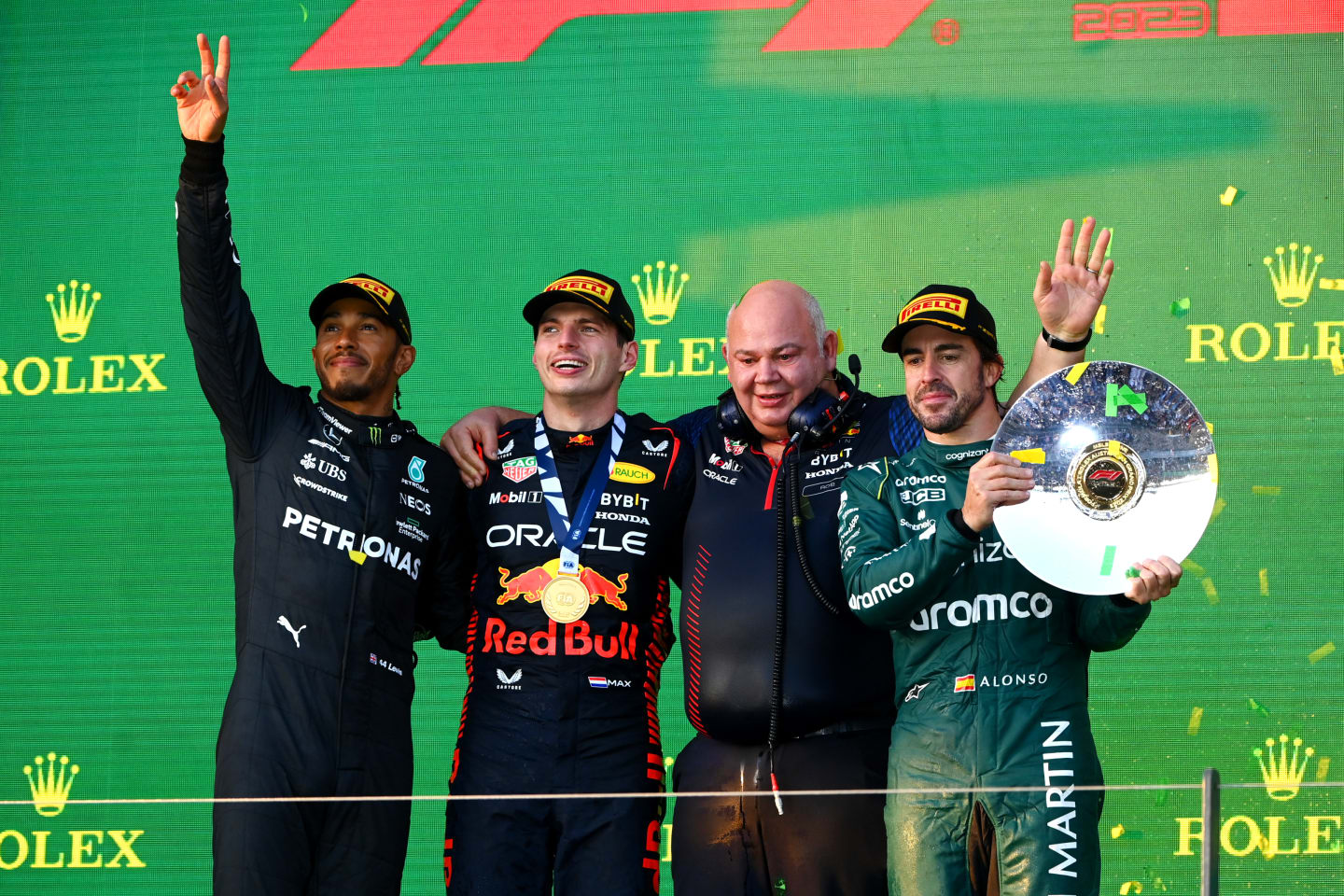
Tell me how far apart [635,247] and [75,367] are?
4.65ft

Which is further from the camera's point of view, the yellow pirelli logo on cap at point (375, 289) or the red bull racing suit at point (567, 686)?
the yellow pirelli logo on cap at point (375, 289)

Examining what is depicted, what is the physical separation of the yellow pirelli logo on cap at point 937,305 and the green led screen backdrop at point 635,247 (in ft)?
4.21

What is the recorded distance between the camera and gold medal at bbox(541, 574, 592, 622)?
2.52 metres

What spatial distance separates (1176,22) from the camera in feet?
12.1

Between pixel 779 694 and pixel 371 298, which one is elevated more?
pixel 371 298

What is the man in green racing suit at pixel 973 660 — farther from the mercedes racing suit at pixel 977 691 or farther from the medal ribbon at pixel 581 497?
the medal ribbon at pixel 581 497

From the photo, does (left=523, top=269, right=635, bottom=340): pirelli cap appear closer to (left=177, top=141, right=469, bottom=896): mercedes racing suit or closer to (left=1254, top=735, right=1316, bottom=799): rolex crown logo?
(left=177, top=141, right=469, bottom=896): mercedes racing suit

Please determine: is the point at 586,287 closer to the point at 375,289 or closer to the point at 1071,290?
the point at 375,289

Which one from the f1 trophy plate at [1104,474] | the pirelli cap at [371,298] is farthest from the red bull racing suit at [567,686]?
the f1 trophy plate at [1104,474]

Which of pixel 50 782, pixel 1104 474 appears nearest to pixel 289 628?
pixel 1104 474

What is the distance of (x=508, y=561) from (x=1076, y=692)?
93 cm

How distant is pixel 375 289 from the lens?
8.96ft

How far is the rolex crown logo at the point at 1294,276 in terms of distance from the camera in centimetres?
358

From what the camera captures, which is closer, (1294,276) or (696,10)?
(1294,276)
